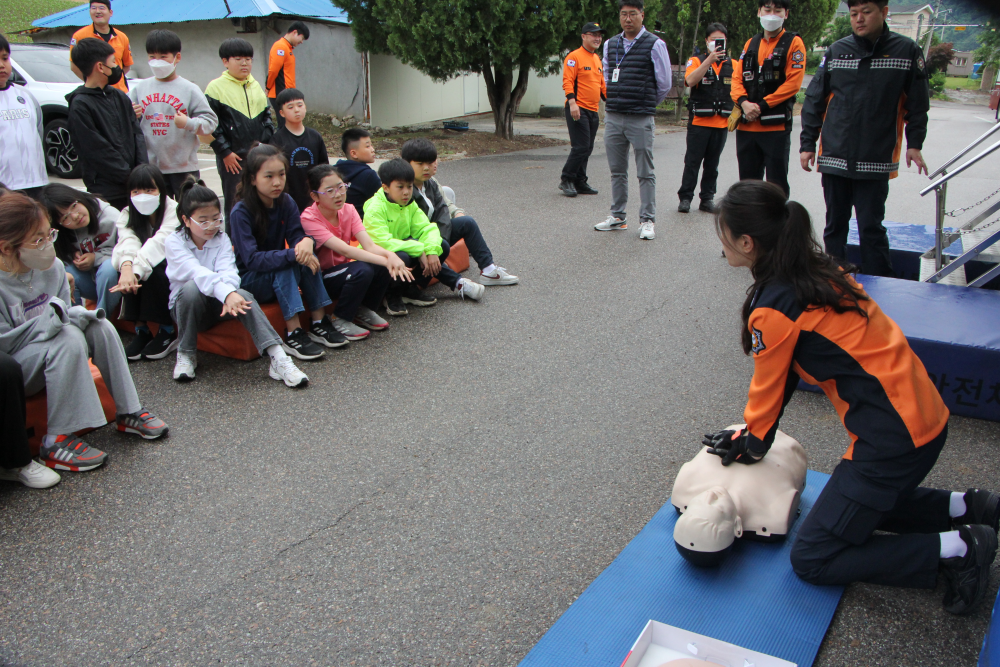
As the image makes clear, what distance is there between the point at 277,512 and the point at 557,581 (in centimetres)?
111

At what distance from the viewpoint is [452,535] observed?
2.64 metres

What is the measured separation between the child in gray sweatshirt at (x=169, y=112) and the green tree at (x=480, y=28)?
745cm

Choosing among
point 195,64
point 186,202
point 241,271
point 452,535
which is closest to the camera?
point 452,535

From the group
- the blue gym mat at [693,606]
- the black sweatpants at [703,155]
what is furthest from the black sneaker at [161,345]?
the black sweatpants at [703,155]

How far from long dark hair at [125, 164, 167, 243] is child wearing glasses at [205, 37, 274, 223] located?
4.26 ft

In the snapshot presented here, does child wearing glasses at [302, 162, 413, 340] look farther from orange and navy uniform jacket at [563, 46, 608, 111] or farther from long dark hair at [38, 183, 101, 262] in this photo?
orange and navy uniform jacket at [563, 46, 608, 111]

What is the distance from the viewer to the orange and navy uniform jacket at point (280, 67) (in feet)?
28.2

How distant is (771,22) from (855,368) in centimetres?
442

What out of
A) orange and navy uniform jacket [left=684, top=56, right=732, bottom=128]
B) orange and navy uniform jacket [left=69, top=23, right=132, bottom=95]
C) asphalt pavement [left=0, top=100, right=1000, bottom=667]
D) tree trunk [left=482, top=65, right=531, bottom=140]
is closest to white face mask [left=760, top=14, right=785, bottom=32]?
orange and navy uniform jacket [left=684, top=56, right=732, bottom=128]

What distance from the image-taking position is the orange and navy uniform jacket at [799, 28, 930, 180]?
4.31 m

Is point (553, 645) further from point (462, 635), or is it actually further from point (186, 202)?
point (186, 202)

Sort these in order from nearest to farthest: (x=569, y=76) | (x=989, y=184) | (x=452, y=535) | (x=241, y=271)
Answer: (x=452, y=535), (x=241, y=271), (x=569, y=76), (x=989, y=184)

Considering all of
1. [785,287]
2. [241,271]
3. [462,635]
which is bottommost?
[462,635]

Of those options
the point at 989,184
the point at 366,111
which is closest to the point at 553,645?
the point at 989,184
